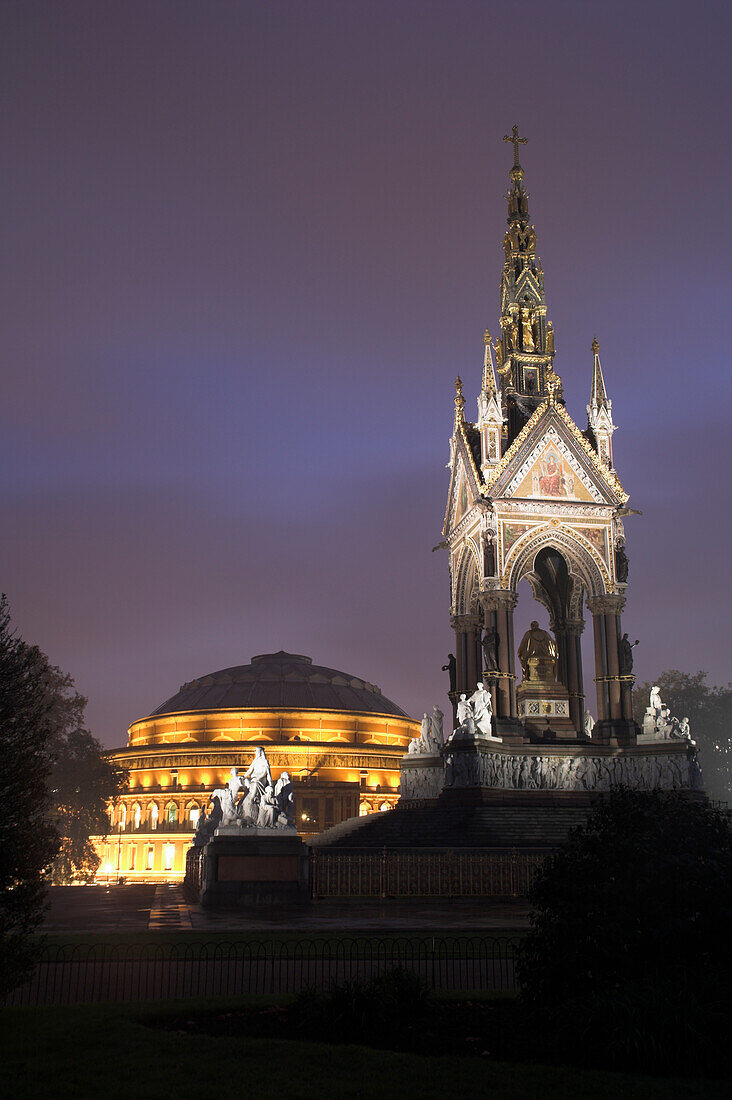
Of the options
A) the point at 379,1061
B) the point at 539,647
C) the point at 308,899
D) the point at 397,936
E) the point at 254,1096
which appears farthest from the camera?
the point at 539,647

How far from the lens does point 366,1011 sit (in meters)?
11.3

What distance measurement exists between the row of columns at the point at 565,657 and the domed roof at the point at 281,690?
3789cm

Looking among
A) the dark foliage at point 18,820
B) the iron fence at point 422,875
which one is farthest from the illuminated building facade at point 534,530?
the dark foliage at point 18,820

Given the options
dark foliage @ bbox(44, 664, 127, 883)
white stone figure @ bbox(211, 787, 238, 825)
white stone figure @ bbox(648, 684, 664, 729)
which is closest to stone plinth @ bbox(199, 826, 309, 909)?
white stone figure @ bbox(211, 787, 238, 825)

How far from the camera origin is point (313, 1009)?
11.4 metres

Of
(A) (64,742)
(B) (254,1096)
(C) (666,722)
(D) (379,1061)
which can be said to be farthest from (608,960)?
(A) (64,742)

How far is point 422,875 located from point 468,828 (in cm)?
515

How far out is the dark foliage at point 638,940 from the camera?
994 centimetres

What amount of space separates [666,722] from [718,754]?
59525 mm

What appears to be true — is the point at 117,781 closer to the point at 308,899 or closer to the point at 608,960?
the point at 308,899

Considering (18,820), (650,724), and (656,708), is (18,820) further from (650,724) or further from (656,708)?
(656,708)

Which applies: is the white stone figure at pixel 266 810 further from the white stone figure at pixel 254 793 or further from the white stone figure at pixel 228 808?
the white stone figure at pixel 228 808

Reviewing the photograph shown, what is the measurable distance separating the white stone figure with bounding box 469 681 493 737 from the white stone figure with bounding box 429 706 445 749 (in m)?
5.32

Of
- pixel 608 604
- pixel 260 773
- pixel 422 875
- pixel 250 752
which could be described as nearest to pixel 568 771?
pixel 608 604
